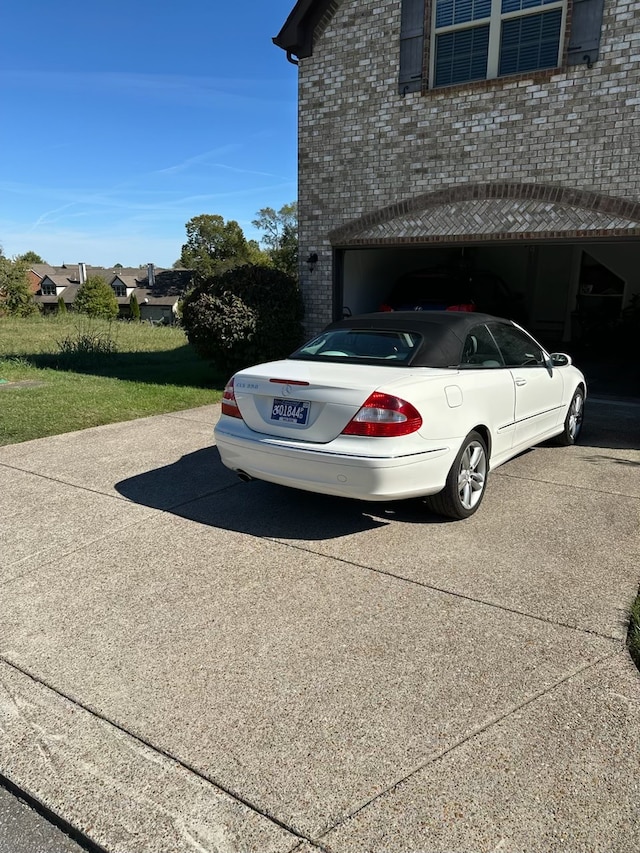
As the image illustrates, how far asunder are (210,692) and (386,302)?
1044 centimetres

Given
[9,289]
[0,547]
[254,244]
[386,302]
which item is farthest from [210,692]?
[254,244]

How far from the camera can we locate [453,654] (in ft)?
10.6

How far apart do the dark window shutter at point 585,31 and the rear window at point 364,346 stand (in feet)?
20.2

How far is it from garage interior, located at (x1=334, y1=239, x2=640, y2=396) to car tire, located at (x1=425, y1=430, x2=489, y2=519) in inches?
286

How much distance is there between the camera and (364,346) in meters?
5.34

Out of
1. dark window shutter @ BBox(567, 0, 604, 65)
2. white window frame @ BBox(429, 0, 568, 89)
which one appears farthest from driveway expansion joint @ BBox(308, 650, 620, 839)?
white window frame @ BBox(429, 0, 568, 89)

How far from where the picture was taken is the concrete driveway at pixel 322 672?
2.29 meters

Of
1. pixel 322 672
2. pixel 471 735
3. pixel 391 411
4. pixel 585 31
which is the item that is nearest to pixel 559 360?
pixel 391 411

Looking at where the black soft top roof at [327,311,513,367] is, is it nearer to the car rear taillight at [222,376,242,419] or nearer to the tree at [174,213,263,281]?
the car rear taillight at [222,376,242,419]

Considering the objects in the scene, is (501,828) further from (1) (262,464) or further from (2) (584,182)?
(2) (584,182)

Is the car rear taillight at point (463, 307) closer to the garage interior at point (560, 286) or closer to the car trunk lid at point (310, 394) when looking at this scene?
the garage interior at point (560, 286)

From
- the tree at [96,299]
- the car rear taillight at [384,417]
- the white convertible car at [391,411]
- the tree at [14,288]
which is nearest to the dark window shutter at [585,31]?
the white convertible car at [391,411]

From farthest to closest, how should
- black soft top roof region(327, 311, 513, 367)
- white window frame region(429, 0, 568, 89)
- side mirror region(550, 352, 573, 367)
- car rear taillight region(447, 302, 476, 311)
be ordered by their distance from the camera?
1. car rear taillight region(447, 302, 476, 311)
2. white window frame region(429, 0, 568, 89)
3. side mirror region(550, 352, 573, 367)
4. black soft top roof region(327, 311, 513, 367)

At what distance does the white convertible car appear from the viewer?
4.32 metres
